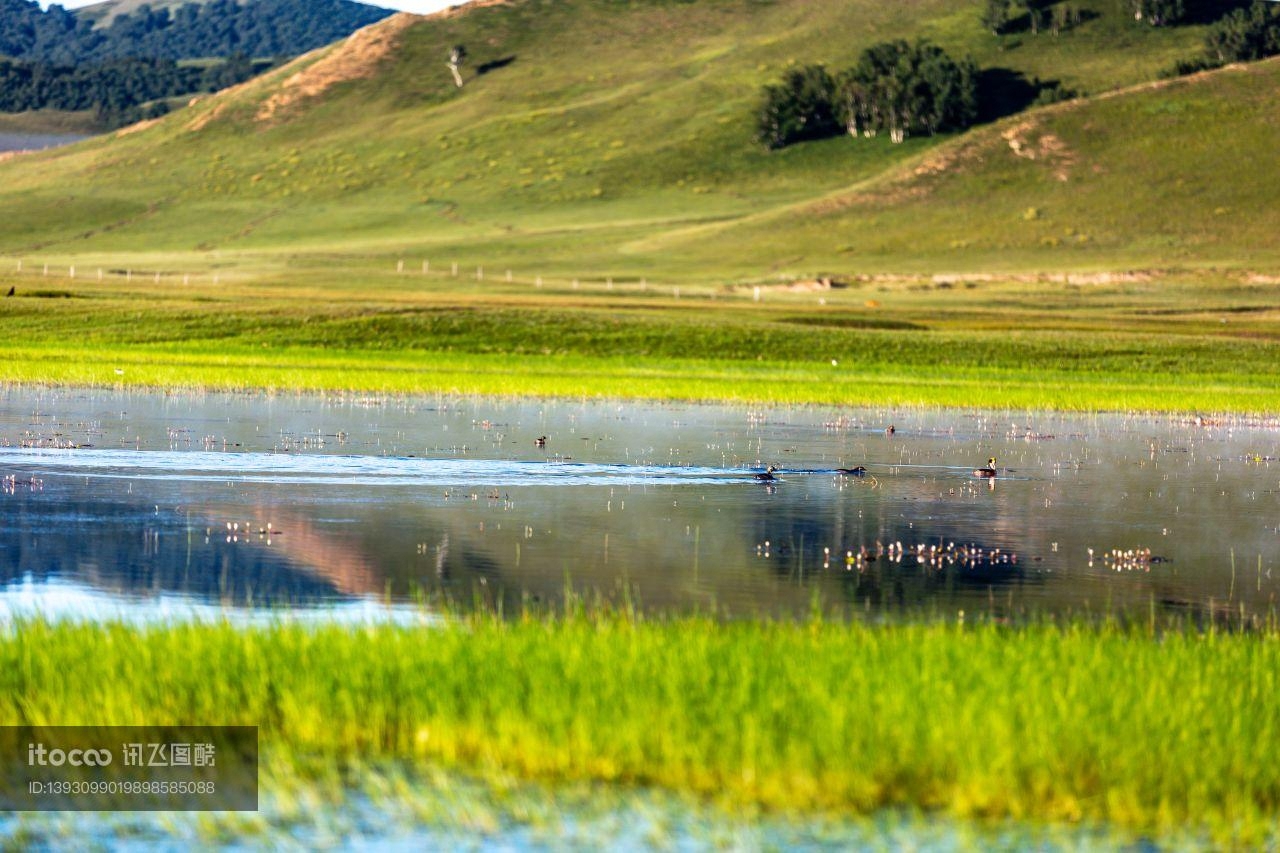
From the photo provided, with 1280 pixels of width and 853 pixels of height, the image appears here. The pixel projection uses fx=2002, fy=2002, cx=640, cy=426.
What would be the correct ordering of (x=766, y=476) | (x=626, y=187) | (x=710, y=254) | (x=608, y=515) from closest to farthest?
(x=608, y=515) < (x=766, y=476) < (x=710, y=254) < (x=626, y=187)

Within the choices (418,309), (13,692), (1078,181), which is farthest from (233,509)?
(1078,181)

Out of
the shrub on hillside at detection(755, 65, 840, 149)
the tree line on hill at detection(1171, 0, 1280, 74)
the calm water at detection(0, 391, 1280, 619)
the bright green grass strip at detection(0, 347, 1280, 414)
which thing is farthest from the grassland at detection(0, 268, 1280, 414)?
the shrub on hillside at detection(755, 65, 840, 149)

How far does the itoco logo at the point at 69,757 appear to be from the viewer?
373 inches

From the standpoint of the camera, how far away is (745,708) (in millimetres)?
10086

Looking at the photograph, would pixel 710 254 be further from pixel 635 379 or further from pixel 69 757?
pixel 69 757

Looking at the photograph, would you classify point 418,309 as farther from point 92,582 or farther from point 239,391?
point 92,582

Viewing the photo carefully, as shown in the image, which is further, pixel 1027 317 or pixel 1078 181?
pixel 1078 181

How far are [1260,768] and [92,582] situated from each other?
9092 mm

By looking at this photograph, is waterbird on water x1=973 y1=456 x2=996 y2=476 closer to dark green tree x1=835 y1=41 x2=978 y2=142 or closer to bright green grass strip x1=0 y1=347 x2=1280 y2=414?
bright green grass strip x1=0 y1=347 x2=1280 y2=414

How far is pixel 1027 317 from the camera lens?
8012cm

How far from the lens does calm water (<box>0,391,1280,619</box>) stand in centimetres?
1547

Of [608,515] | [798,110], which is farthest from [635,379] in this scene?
[798,110]

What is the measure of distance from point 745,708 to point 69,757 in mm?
3297

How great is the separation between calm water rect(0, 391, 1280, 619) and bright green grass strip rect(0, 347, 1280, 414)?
6541 millimetres
